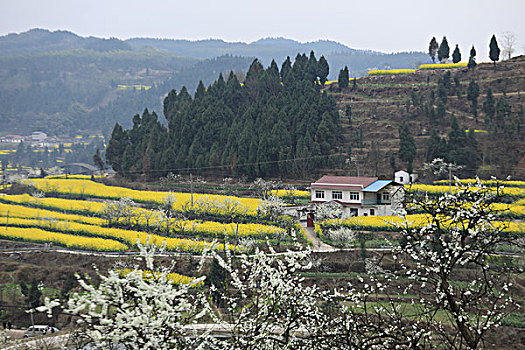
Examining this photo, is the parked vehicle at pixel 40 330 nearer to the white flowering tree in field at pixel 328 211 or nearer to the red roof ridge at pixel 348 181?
the white flowering tree in field at pixel 328 211

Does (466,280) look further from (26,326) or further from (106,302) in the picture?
(106,302)

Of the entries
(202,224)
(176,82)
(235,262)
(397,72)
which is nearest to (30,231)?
(202,224)

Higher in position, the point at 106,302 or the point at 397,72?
the point at 397,72

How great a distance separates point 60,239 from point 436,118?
103 ft

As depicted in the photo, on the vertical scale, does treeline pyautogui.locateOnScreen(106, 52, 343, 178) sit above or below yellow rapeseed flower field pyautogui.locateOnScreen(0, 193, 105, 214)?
above

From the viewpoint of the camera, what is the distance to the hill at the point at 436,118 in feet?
136

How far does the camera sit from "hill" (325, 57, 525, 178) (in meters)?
41.3

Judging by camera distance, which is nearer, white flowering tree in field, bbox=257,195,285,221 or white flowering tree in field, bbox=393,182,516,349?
white flowering tree in field, bbox=393,182,516,349

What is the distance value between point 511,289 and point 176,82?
159 m

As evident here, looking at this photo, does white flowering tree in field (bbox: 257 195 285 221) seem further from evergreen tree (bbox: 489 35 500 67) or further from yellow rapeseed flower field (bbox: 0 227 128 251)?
evergreen tree (bbox: 489 35 500 67)

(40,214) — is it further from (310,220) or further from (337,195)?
(337,195)

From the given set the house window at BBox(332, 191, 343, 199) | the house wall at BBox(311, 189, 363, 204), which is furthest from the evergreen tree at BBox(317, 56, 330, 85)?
the house window at BBox(332, 191, 343, 199)

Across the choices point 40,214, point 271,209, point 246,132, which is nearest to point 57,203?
point 40,214

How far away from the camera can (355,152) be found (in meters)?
46.4
